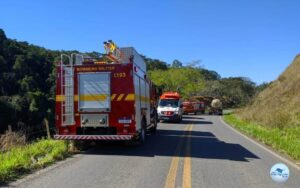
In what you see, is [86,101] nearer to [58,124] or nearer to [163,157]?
[58,124]

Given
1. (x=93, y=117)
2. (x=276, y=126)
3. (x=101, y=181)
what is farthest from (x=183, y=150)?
(x=276, y=126)

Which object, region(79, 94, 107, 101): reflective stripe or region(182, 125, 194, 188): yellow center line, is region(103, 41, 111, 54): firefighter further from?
region(182, 125, 194, 188): yellow center line

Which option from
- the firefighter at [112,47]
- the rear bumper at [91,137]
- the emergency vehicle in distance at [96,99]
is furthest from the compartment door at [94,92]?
the firefighter at [112,47]

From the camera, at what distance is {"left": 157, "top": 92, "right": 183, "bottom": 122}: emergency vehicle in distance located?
3578 cm

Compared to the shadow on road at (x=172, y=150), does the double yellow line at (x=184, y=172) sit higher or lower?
lower

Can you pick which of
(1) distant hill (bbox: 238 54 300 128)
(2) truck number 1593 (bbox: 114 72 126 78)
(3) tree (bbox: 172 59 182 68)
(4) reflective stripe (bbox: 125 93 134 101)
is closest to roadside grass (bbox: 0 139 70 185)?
(4) reflective stripe (bbox: 125 93 134 101)

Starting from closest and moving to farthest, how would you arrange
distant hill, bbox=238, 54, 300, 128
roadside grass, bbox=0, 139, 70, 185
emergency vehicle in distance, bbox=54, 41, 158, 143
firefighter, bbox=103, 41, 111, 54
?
roadside grass, bbox=0, 139, 70, 185 < emergency vehicle in distance, bbox=54, 41, 158, 143 < firefighter, bbox=103, 41, 111, 54 < distant hill, bbox=238, 54, 300, 128

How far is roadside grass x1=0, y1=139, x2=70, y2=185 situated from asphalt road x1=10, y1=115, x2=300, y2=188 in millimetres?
402

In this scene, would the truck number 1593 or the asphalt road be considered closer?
the asphalt road

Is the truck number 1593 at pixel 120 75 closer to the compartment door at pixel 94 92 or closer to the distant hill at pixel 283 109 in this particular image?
the compartment door at pixel 94 92

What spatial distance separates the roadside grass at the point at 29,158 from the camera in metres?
9.96

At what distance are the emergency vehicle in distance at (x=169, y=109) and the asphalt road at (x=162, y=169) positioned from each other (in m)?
19.1

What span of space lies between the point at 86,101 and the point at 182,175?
5.81 meters

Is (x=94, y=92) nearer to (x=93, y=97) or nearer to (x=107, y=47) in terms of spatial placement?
(x=93, y=97)
